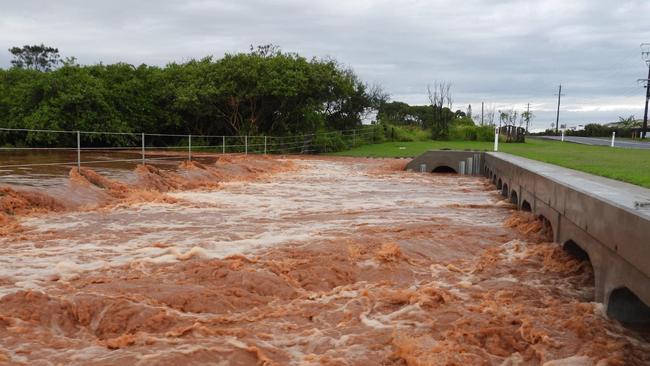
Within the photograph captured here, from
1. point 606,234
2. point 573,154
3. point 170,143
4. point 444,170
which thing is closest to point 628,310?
point 606,234

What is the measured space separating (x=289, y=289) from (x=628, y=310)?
9.74 ft

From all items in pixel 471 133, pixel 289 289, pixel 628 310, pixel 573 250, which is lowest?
pixel 289 289

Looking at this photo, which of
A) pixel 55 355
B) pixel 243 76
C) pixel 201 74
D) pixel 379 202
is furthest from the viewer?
pixel 201 74

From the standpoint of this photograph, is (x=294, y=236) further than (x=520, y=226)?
No

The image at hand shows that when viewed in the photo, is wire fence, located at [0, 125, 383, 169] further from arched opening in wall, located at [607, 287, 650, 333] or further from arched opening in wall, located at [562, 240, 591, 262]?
arched opening in wall, located at [607, 287, 650, 333]

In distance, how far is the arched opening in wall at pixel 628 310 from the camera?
4504mm

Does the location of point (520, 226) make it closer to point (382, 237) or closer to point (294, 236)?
point (382, 237)

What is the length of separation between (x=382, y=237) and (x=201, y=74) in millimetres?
24802

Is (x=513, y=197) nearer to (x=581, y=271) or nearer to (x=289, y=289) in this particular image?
(x=581, y=271)

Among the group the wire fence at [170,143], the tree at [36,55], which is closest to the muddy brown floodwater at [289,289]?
the wire fence at [170,143]

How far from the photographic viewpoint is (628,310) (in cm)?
456

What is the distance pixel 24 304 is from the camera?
4648 millimetres

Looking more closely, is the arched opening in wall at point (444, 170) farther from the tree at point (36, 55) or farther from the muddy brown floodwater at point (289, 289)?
the tree at point (36, 55)

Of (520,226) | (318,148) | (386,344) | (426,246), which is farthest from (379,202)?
(318,148)
